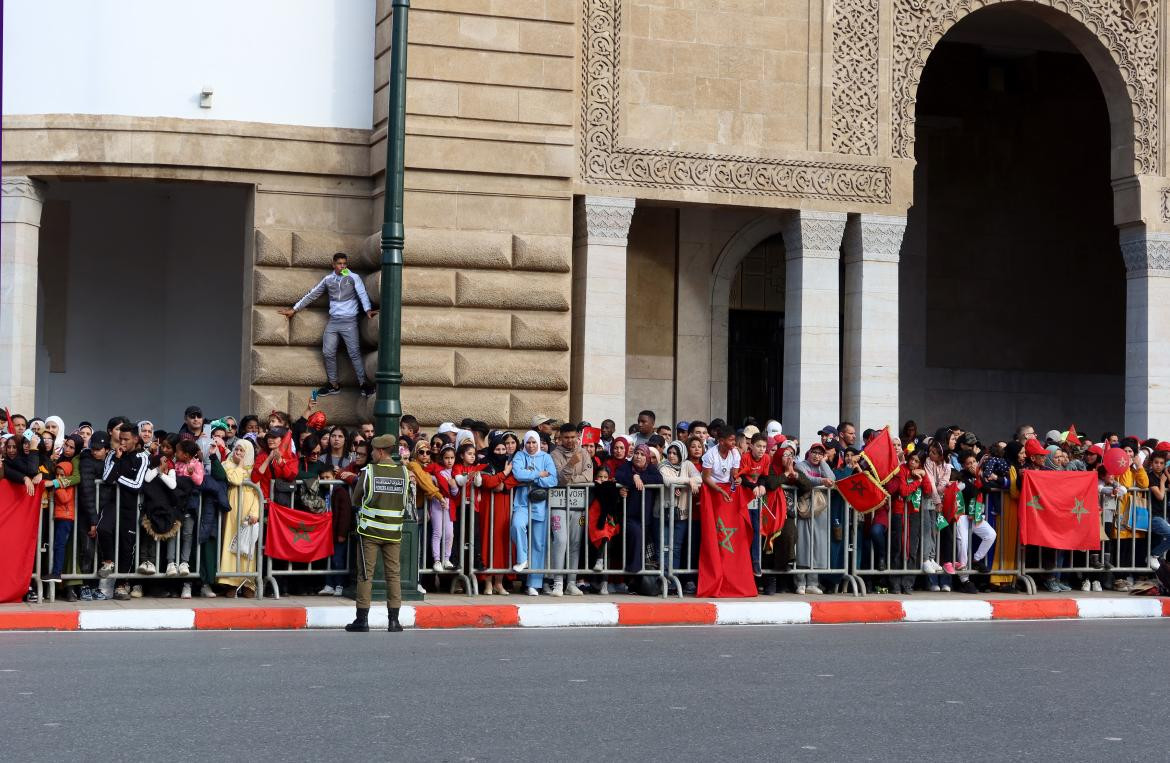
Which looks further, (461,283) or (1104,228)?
(1104,228)

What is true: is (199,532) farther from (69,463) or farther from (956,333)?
(956,333)

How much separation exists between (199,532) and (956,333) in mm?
15491

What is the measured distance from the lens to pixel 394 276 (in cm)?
1477

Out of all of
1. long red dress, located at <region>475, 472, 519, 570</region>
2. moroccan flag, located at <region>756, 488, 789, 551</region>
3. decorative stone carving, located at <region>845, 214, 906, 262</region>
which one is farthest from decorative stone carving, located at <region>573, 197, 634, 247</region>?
long red dress, located at <region>475, 472, 519, 570</region>

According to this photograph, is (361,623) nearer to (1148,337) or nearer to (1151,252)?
(1148,337)

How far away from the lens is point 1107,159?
2756 centimetres

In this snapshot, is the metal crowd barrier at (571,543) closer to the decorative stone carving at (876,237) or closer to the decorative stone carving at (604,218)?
the decorative stone carving at (604,218)

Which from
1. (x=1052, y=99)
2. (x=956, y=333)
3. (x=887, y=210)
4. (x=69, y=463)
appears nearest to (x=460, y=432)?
(x=69, y=463)

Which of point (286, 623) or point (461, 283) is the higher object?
point (461, 283)

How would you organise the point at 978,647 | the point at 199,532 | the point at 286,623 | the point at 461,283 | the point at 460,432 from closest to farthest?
1. the point at 978,647
2. the point at 286,623
3. the point at 199,532
4. the point at 460,432
5. the point at 461,283

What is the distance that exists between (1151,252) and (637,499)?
954 centimetres

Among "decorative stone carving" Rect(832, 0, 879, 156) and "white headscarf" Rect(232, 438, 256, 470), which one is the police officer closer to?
"white headscarf" Rect(232, 438, 256, 470)

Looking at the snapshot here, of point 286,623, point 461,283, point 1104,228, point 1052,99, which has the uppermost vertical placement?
point 1052,99

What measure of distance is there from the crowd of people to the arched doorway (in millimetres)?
8473
